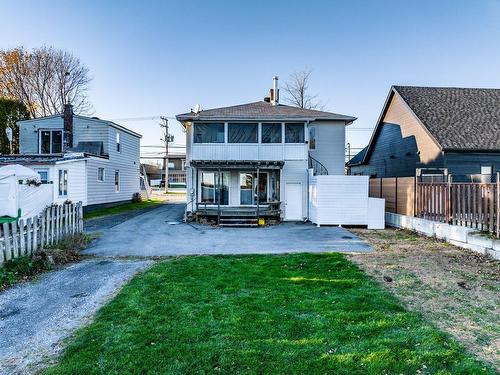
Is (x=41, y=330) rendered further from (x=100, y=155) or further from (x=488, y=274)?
(x=100, y=155)

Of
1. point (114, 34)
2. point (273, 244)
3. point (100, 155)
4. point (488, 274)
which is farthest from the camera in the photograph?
point (100, 155)

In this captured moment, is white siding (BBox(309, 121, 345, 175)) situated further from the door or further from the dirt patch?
the dirt patch

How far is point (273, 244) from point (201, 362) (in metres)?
8.06

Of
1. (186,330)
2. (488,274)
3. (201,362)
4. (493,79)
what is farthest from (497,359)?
(493,79)

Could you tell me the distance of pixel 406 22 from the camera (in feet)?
60.0

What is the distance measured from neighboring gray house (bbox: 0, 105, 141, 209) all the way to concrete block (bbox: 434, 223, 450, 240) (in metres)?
18.5

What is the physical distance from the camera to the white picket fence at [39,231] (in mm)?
7817

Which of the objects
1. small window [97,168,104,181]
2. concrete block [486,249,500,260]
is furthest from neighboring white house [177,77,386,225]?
concrete block [486,249,500,260]

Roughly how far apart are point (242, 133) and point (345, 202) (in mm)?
6743

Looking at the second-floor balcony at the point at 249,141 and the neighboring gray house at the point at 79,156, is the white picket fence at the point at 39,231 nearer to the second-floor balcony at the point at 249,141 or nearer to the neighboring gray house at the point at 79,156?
the second-floor balcony at the point at 249,141

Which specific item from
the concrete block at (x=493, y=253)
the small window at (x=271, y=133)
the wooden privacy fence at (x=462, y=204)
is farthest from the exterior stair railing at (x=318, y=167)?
the concrete block at (x=493, y=253)

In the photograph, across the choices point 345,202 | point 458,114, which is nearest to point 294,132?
point 345,202

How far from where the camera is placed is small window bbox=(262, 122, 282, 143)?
18.8m

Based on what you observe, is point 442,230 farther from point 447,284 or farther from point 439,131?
point 439,131
